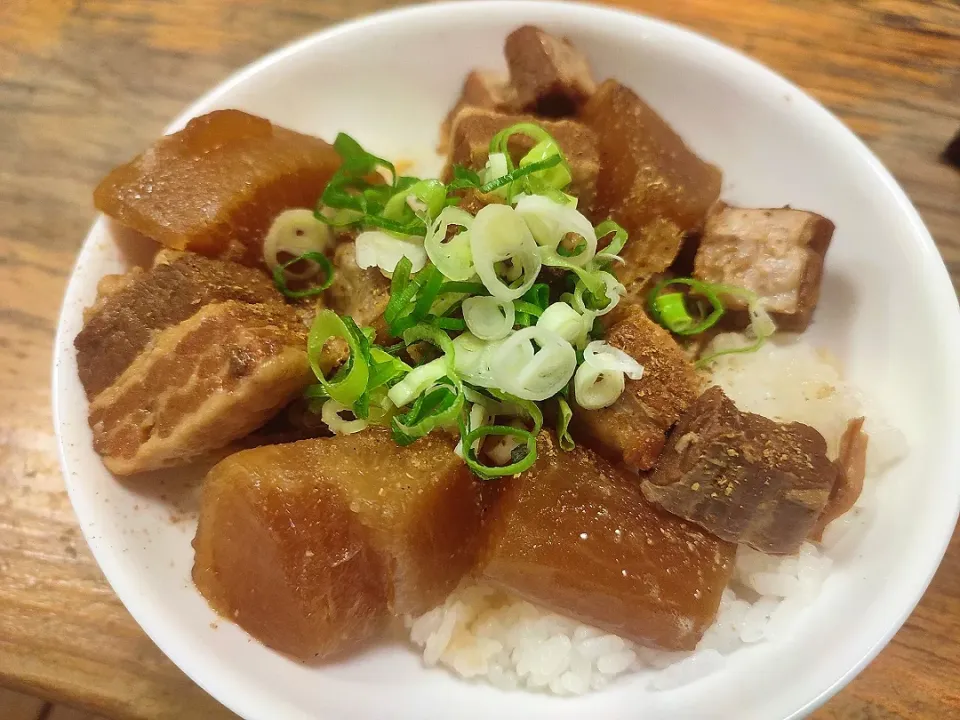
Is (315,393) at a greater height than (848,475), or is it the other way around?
(848,475)

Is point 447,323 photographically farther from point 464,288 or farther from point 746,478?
point 746,478

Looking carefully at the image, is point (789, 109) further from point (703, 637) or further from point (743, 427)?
point (703, 637)

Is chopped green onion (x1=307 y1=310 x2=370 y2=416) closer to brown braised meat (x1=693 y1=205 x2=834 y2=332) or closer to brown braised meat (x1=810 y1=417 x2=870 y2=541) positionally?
brown braised meat (x1=693 y1=205 x2=834 y2=332)

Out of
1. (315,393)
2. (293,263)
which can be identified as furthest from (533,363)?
(293,263)

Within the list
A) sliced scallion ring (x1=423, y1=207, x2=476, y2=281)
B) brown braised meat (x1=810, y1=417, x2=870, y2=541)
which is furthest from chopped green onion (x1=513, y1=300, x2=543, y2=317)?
brown braised meat (x1=810, y1=417, x2=870, y2=541)

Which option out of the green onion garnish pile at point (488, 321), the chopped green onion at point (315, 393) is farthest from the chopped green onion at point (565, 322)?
the chopped green onion at point (315, 393)

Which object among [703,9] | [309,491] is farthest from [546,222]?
[703,9]

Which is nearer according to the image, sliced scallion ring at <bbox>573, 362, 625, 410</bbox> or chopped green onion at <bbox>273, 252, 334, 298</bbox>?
sliced scallion ring at <bbox>573, 362, 625, 410</bbox>
